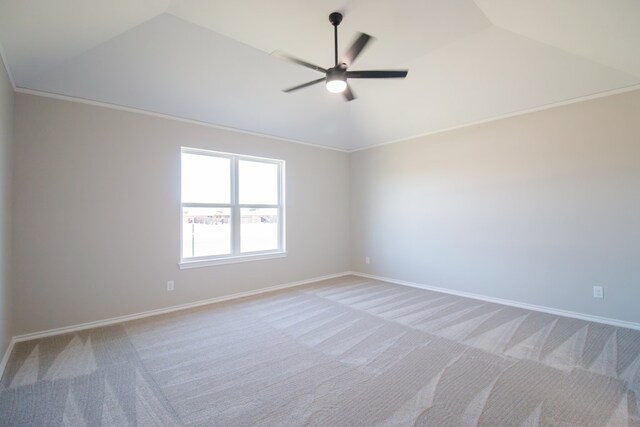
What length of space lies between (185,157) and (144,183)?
26.9 inches

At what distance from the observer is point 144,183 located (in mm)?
3771

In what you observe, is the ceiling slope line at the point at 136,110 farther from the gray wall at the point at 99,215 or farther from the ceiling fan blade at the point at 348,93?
the ceiling fan blade at the point at 348,93

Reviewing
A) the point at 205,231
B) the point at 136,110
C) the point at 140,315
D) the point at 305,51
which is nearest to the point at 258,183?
the point at 205,231

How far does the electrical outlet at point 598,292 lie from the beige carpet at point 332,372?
1.12ft

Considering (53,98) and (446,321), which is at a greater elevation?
(53,98)

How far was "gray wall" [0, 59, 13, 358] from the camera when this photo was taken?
2.52 metres

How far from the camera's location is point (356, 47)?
7.32 ft

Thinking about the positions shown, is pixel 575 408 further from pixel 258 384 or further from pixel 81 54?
pixel 81 54

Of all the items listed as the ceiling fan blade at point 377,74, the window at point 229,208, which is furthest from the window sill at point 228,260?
the ceiling fan blade at point 377,74

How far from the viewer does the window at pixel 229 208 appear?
4.25m

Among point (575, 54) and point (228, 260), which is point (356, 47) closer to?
point (575, 54)

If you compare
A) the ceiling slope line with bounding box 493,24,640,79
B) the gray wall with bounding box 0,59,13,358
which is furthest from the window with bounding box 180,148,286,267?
the ceiling slope line with bounding box 493,24,640,79

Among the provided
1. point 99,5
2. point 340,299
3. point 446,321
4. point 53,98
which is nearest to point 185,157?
point 53,98

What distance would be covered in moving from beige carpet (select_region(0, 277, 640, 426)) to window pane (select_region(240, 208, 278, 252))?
1.35 metres
